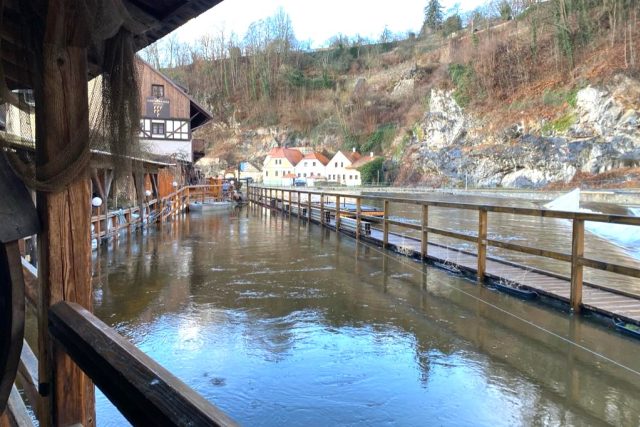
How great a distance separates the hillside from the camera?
43781 millimetres

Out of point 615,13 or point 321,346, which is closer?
point 321,346

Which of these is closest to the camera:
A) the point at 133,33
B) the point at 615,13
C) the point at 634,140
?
the point at 133,33

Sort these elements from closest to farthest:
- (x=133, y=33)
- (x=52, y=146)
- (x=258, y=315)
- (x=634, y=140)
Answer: (x=52, y=146) → (x=133, y=33) → (x=258, y=315) → (x=634, y=140)

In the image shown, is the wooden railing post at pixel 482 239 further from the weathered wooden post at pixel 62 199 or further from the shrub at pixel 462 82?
the shrub at pixel 462 82

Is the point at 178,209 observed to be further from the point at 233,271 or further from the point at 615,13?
the point at 615,13

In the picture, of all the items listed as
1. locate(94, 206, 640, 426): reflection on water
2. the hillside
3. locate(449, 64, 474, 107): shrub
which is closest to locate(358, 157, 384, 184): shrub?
the hillside

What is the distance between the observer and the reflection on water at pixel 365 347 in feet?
11.0

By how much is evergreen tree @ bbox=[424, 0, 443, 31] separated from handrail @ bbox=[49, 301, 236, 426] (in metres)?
114

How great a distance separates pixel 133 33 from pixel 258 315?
380 cm

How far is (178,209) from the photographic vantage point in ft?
67.2

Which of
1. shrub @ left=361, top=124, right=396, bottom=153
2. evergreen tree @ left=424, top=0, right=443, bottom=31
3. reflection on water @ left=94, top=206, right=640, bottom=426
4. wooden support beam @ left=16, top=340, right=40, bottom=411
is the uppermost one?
evergreen tree @ left=424, top=0, right=443, bottom=31

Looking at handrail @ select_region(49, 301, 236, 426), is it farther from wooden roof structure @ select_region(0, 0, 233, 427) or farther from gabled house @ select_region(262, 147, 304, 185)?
gabled house @ select_region(262, 147, 304, 185)

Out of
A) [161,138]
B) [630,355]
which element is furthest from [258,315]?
[161,138]

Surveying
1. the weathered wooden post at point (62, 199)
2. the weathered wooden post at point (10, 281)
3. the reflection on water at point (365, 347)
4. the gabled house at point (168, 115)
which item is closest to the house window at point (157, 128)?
the gabled house at point (168, 115)
